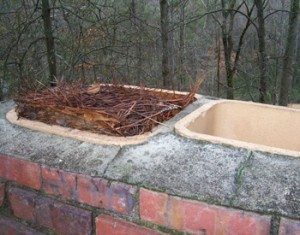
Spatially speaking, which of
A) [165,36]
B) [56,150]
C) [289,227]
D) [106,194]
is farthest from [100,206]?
[165,36]

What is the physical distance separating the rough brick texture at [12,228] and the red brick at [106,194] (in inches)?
13.5

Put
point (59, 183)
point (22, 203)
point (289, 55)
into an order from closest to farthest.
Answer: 1. point (59, 183)
2. point (22, 203)
3. point (289, 55)

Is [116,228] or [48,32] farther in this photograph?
[48,32]

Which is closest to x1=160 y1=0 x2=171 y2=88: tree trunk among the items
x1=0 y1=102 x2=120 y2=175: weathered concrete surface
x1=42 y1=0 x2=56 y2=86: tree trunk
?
x1=42 y1=0 x2=56 y2=86: tree trunk

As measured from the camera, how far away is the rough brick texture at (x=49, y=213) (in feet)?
4.46

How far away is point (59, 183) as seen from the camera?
137cm

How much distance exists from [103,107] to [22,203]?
0.51m

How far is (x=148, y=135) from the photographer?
56.5 inches

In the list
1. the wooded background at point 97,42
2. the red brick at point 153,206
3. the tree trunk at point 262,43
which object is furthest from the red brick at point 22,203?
the tree trunk at point 262,43

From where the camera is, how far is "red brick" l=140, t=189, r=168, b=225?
3.84ft

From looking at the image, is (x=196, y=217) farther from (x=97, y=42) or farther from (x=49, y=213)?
(x=97, y=42)

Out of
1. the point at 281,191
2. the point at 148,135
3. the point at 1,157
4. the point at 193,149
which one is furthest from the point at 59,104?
the point at 281,191

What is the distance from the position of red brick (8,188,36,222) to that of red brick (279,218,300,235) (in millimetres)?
929

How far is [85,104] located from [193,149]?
1.83 ft
